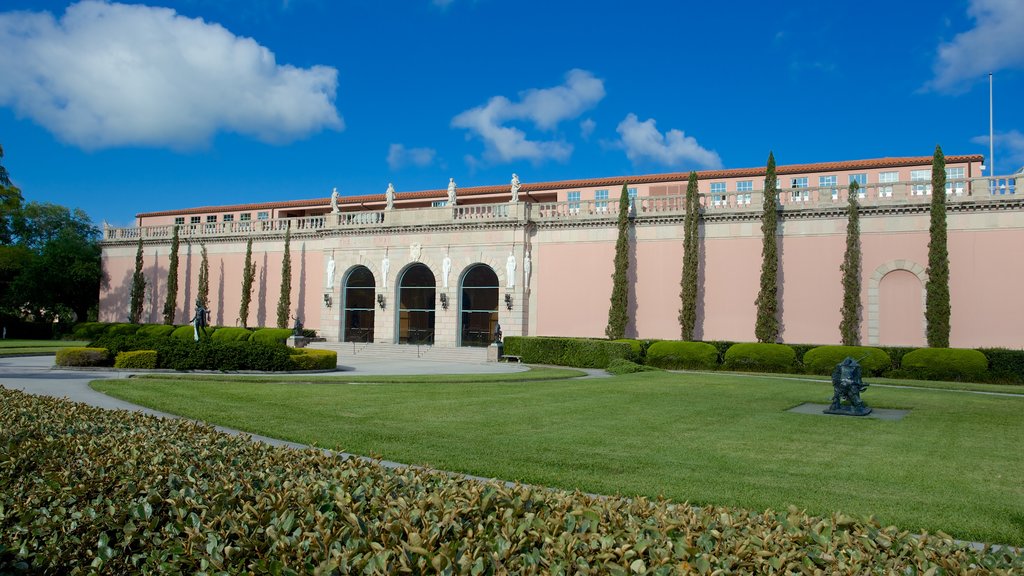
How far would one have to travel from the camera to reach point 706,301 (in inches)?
1423

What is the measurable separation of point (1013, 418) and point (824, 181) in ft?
99.5

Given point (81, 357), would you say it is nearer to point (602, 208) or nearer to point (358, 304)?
point (358, 304)

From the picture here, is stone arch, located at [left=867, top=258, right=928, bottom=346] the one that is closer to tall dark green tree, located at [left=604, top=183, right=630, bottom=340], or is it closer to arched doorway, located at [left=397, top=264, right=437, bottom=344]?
tall dark green tree, located at [left=604, top=183, right=630, bottom=340]

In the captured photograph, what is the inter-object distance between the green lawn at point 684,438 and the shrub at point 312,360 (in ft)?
19.7

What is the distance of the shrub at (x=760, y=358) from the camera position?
3073 cm

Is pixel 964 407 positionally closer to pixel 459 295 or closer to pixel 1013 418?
pixel 1013 418

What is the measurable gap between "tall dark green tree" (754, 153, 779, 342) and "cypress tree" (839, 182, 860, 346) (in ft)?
10.3

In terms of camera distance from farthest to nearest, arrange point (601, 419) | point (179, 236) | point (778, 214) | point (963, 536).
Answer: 1. point (179, 236)
2. point (778, 214)
3. point (601, 419)
4. point (963, 536)

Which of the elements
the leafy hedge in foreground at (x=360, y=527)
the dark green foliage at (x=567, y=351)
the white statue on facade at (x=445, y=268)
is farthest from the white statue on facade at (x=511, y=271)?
the leafy hedge in foreground at (x=360, y=527)

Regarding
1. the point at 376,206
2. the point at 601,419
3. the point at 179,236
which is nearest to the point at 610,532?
the point at 601,419

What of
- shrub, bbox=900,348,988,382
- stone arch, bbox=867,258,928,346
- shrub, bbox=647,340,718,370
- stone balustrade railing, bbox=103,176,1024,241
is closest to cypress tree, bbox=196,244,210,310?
stone balustrade railing, bbox=103,176,1024,241

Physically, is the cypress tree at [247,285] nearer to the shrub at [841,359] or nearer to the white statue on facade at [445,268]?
the white statue on facade at [445,268]

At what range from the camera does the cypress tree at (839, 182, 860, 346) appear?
32.0 m

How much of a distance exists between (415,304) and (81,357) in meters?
21.4
